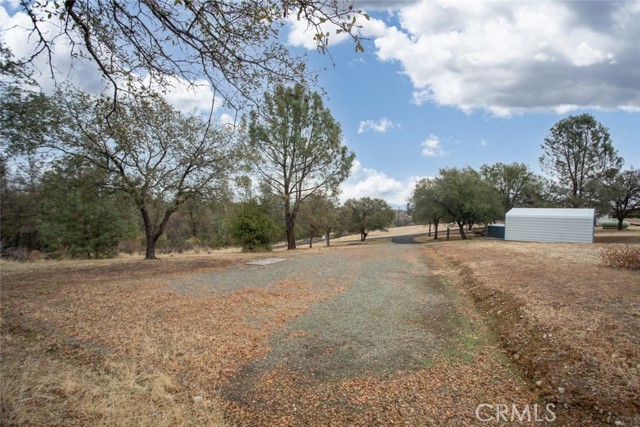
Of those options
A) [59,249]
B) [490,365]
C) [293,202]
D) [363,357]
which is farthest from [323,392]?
[59,249]

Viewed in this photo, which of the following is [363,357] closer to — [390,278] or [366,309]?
[366,309]

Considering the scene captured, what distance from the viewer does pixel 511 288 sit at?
7.20m

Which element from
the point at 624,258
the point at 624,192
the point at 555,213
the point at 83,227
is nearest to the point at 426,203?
the point at 555,213

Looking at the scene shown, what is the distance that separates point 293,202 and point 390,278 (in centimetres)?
1306

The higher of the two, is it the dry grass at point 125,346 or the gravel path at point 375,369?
the dry grass at point 125,346

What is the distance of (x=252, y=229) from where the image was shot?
2028 centimetres

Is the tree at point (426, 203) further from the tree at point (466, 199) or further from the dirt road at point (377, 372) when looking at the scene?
the dirt road at point (377, 372)

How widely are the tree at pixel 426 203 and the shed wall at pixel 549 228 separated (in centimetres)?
699

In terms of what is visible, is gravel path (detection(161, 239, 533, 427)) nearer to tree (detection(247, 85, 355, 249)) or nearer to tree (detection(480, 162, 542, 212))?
tree (detection(247, 85, 355, 249))

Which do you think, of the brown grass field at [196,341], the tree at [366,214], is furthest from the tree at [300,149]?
the tree at [366,214]

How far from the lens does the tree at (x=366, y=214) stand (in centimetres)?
4616

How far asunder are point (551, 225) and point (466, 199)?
299 inches

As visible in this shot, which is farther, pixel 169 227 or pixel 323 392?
pixel 169 227

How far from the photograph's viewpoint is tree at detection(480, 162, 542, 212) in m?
42.0
